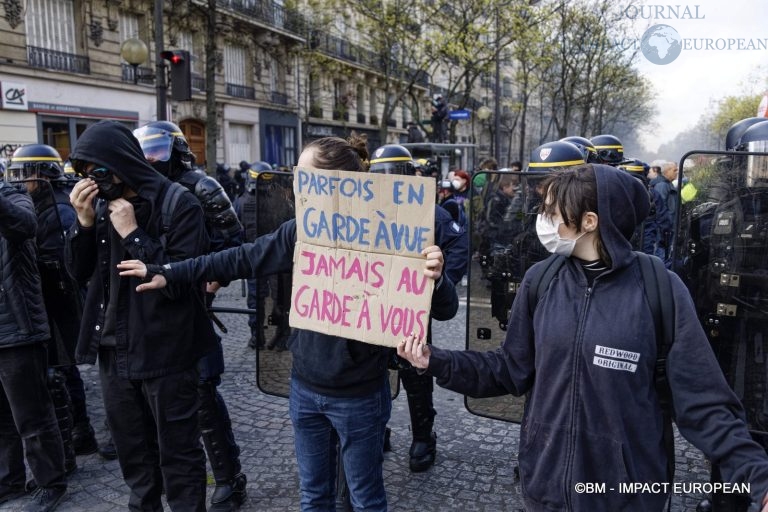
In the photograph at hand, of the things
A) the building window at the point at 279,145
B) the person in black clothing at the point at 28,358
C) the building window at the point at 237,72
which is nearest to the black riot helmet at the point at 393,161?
the person in black clothing at the point at 28,358

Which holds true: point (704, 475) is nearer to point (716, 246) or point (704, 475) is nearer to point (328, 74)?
point (716, 246)

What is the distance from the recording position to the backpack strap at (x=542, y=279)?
2068mm

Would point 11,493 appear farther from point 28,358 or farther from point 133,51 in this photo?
point 133,51

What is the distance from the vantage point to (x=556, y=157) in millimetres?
4270

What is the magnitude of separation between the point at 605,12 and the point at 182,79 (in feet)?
70.2

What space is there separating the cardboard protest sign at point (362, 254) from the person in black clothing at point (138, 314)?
2.21 feet

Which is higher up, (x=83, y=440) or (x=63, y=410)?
(x=63, y=410)

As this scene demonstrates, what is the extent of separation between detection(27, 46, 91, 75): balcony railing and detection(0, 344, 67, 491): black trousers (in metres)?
16.2

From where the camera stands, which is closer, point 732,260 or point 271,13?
point 732,260

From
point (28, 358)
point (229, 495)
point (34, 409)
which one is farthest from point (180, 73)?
point (229, 495)

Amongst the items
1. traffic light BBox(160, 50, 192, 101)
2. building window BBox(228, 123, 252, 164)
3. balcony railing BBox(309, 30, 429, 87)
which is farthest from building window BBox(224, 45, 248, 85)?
traffic light BBox(160, 50, 192, 101)

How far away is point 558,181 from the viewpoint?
2012 millimetres

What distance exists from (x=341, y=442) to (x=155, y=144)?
7.21ft

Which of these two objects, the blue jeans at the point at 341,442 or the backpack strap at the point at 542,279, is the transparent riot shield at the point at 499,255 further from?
the backpack strap at the point at 542,279
